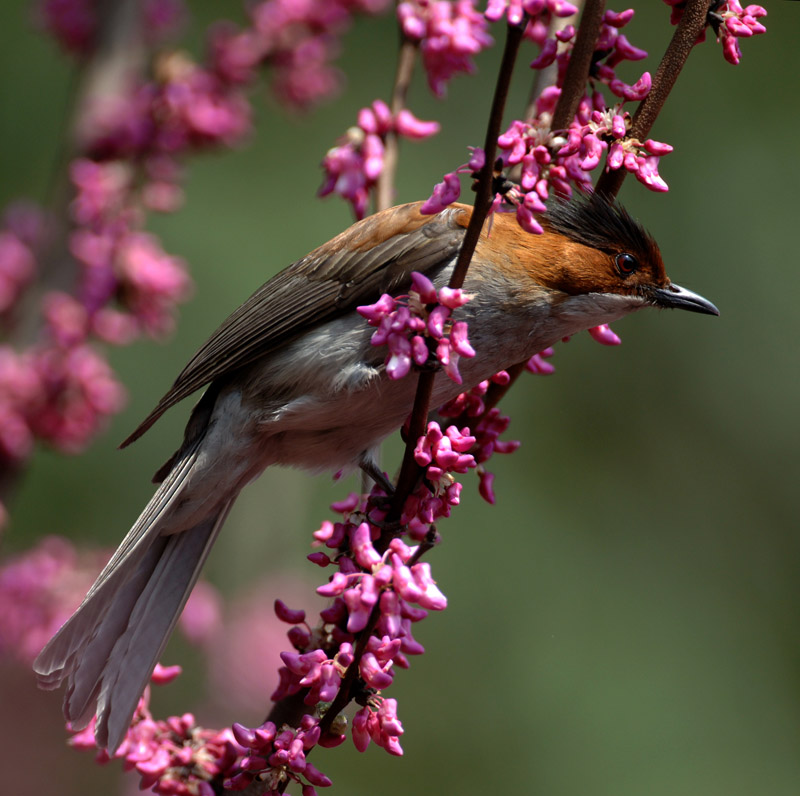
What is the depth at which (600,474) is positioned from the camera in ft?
25.4

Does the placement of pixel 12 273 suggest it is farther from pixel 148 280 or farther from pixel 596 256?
pixel 596 256

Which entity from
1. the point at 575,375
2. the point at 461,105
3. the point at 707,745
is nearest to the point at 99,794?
the point at 707,745

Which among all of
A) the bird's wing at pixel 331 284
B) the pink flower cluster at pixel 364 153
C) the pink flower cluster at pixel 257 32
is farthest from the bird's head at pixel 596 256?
the pink flower cluster at pixel 257 32

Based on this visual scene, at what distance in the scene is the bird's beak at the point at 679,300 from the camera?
9.80 ft

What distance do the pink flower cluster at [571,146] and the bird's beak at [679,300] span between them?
1.87 ft

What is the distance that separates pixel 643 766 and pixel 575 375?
2.72m

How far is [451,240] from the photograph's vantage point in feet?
9.71

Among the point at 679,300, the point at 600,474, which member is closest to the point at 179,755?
the point at 679,300

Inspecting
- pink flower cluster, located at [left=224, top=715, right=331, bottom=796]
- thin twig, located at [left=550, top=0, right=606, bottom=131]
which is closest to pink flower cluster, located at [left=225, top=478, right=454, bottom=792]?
pink flower cluster, located at [left=224, top=715, right=331, bottom=796]

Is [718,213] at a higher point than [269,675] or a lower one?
higher

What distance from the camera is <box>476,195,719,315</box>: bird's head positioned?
2.91 m

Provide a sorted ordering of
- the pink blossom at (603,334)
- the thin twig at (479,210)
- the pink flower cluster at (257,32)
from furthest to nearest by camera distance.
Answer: the pink flower cluster at (257,32) → the pink blossom at (603,334) → the thin twig at (479,210)

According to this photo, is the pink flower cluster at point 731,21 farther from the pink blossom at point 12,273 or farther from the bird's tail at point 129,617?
the pink blossom at point 12,273

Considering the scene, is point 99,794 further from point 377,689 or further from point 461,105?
point 461,105
